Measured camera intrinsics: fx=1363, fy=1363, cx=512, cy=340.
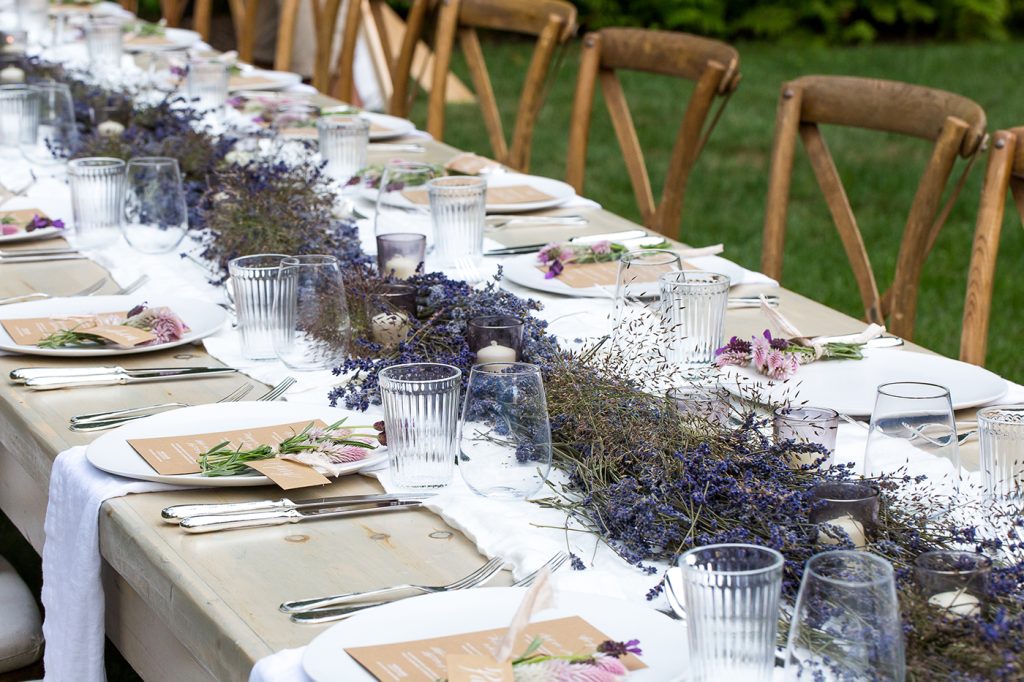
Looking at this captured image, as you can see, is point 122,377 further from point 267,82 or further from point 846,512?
point 267,82

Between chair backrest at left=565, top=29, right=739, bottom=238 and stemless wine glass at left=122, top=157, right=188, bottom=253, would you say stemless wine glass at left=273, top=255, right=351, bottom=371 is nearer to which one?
stemless wine glass at left=122, top=157, right=188, bottom=253

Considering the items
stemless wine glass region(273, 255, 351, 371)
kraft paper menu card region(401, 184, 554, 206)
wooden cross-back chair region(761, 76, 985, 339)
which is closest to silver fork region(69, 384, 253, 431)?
stemless wine glass region(273, 255, 351, 371)

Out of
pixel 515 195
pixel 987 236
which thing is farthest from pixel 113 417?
pixel 987 236

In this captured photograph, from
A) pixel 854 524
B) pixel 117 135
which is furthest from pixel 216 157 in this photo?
pixel 854 524

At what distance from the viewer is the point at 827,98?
267 centimetres

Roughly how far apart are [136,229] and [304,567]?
1157 mm

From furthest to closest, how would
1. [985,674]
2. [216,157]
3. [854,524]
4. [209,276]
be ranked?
1. [216,157]
2. [209,276]
3. [854,524]
4. [985,674]

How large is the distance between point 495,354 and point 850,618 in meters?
0.74

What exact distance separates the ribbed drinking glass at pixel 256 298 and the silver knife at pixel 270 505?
0.43 m

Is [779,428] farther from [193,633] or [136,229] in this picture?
[136,229]

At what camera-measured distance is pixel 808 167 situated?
6.60 meters

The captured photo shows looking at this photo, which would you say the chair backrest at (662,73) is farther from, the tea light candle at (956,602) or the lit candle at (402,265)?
the tea light candle at (956,602)

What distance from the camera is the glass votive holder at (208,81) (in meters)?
3.30

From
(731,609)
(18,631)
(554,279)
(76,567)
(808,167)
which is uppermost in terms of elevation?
(731,609)
